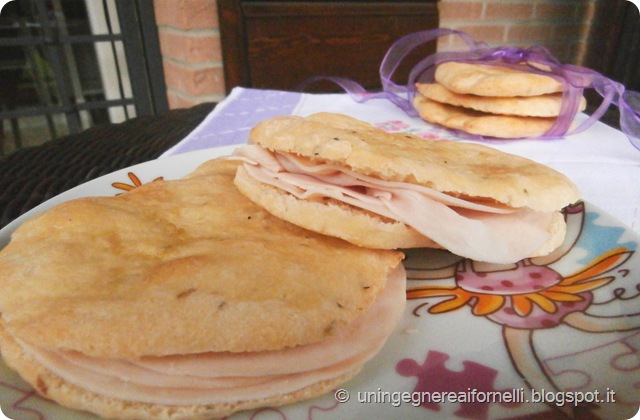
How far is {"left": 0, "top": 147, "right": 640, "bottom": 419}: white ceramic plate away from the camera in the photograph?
2.23 ft

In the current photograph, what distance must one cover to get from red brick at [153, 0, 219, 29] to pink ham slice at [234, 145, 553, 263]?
7.19 feet

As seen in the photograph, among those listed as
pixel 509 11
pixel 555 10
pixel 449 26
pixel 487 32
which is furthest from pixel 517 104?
pixel 555 10

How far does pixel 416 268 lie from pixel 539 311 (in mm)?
261

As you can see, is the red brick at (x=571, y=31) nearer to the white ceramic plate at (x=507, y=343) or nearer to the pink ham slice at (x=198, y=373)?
the white ceramic plate at (x=507, y=343)

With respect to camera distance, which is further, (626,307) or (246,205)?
(246,205)

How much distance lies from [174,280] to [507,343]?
57cm

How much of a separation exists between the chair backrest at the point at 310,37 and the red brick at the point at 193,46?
0.07 meters

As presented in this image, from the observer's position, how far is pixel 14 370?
Result: 0.69m

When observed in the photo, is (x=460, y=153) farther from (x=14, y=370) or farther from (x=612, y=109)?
(x=612, y=109)

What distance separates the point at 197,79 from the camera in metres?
3.00

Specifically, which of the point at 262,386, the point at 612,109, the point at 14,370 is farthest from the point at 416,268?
the point at 612,109
